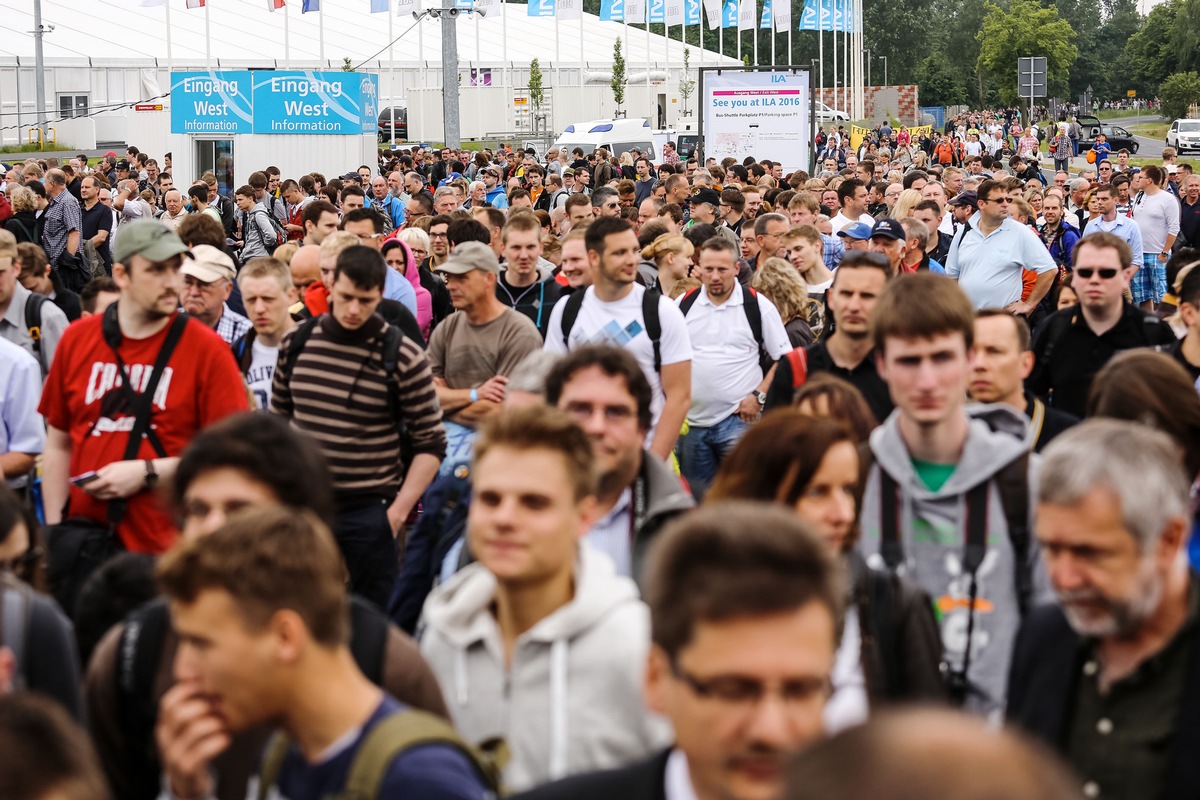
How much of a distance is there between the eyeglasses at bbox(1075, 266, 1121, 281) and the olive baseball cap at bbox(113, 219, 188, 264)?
15.0 feet

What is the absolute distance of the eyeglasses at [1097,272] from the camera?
8.16m

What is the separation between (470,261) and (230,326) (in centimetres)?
193

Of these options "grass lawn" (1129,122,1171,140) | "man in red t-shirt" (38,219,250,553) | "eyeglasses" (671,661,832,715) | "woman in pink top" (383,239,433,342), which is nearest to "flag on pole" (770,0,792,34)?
"grass lawn" (1129,122,1171,140)

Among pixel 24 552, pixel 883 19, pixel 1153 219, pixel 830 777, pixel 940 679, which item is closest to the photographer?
pixel 830 777

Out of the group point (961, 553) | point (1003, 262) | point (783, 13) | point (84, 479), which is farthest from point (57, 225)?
point (783, 13)

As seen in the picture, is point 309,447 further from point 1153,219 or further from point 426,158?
point 426,158

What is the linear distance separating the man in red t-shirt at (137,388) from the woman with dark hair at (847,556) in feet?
8.66

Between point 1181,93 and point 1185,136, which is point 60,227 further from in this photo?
point 1181,93

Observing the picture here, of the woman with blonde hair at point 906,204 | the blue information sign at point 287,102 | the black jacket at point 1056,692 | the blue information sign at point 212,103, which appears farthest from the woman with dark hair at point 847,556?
the blue information sign at point 212,103

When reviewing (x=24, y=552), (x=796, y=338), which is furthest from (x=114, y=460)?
(x=796, y=338)

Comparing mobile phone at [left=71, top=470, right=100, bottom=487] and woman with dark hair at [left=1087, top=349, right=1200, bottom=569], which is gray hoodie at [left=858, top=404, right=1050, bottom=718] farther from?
mobile phone at [left=71, top=470, right=100, bottom=487]

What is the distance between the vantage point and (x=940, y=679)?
12.9 ft

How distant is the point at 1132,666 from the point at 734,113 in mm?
25065

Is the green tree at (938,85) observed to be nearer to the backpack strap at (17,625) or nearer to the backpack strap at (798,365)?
the backpack strap at (798,365)
